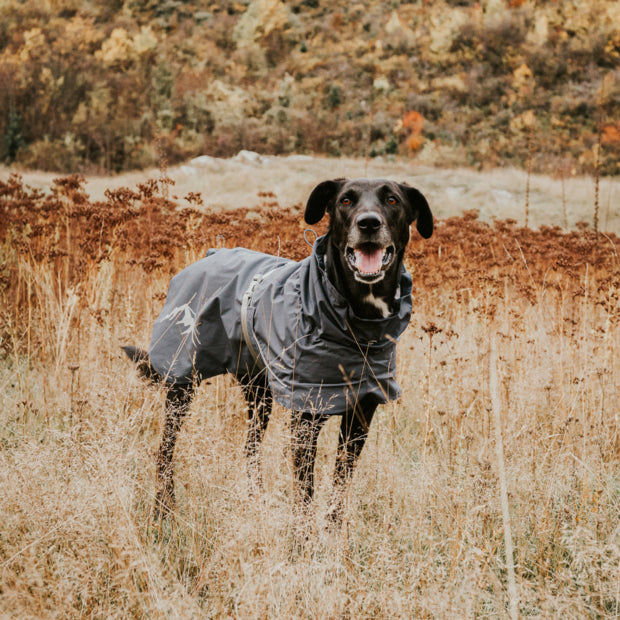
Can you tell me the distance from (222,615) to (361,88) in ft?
136

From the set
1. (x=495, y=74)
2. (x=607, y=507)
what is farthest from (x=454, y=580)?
(x=495, y=74)

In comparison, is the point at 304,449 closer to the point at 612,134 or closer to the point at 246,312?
the point at 246,312

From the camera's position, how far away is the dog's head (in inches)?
81.8

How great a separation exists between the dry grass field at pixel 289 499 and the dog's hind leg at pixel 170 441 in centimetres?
6

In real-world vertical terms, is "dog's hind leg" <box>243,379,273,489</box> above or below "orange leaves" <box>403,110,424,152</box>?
below

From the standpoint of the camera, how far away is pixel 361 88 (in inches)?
1526

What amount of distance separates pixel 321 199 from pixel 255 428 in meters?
1.15

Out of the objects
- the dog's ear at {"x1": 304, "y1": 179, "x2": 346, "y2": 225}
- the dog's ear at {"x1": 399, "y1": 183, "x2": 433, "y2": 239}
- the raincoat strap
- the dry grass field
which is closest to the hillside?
the dry grass field

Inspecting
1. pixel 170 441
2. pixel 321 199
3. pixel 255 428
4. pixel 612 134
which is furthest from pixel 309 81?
pixel 255 428

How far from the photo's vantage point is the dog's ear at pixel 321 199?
2.47m

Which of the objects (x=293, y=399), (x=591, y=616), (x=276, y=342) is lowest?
→ (x=591, y=616)

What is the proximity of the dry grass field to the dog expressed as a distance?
115 mm

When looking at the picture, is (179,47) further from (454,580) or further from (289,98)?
(454,580)

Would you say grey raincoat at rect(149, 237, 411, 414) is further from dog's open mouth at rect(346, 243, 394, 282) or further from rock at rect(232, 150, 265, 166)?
rock at rect(232, 150, 265, 166)
